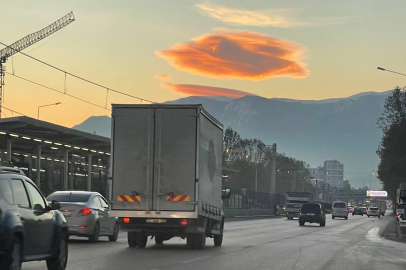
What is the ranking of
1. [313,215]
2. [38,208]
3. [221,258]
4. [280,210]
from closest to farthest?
→ 1. [38,208]
2. [221,258]
3. [313,215]
4. [280,210]

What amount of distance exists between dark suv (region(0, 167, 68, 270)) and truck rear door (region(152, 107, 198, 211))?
742 cm

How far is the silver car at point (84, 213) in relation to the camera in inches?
958

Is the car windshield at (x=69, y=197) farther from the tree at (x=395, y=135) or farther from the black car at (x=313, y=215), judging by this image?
the tree at (x=395, y=135)

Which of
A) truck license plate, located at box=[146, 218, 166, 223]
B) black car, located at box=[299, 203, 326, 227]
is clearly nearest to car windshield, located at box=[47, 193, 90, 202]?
truck license plate, located at box=[146, 218, 166, 223]

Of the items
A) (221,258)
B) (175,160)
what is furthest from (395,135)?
(221,258)

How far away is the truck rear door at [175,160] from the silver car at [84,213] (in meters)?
3.38

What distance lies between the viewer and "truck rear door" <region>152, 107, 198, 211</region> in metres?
21.9

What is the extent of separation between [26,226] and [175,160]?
10.1 meters

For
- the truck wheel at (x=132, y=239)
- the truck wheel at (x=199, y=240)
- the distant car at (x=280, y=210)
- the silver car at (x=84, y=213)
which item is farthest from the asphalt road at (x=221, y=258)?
the distant car at (x=280, y=210)

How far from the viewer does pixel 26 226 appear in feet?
40.1

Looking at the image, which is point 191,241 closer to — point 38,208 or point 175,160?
point 175,160

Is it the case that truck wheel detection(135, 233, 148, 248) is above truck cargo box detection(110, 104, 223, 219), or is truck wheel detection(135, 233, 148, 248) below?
below

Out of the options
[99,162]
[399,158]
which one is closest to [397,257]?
[99,162]

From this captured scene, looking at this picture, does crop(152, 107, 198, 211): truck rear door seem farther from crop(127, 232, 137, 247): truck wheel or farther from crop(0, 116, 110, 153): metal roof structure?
crop(0, 116, 110, 153): metal roof structure
